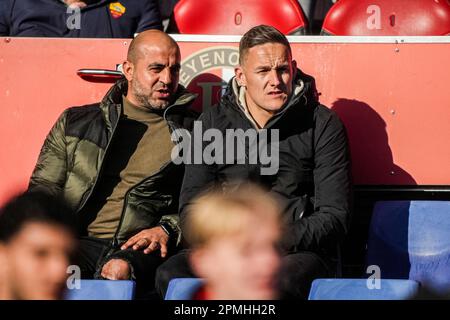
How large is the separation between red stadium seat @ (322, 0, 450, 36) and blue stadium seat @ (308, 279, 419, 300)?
7.98 feet

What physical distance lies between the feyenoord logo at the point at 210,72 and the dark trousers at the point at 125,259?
3.16 feet

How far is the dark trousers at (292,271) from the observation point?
3.10 metres

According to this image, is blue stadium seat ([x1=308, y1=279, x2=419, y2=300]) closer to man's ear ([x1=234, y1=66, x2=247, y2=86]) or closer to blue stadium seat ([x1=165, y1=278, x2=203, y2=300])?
blue stadium seat ([x1=165, y1=278, x2=203, y2=300])

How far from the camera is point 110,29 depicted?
5105mm

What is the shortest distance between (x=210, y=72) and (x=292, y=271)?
1492 millimetres

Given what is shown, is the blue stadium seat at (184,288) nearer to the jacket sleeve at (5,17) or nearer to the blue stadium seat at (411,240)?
the blue stadium seat at (411,240)

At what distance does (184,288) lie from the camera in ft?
9.12

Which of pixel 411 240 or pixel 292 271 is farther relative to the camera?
pixel 411 240

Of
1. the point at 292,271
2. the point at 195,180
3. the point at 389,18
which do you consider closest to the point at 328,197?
the point at 292,271

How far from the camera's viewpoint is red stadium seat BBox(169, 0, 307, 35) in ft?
16.8

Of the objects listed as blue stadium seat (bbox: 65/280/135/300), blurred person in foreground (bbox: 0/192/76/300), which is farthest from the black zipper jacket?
blurred person in foreground (bbox: 0/192/76/300)

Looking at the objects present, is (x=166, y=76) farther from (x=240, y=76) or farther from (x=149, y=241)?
(x=149, y=241)

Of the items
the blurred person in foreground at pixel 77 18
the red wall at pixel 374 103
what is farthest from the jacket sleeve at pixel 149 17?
the red wall at pixel 374 103
